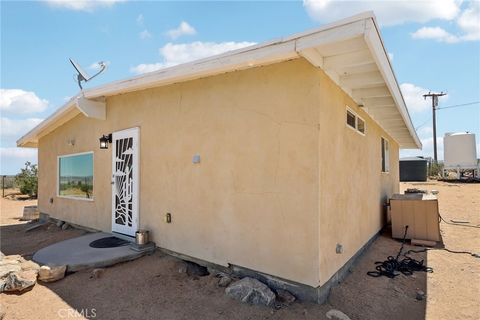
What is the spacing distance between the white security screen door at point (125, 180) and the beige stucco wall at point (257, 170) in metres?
0.25

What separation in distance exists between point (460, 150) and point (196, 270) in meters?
25.3

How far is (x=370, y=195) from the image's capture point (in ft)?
22.2

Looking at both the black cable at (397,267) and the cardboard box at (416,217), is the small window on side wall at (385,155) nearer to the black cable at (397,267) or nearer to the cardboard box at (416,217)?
the cardboard box at (416,217)

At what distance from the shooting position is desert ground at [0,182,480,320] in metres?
3.50

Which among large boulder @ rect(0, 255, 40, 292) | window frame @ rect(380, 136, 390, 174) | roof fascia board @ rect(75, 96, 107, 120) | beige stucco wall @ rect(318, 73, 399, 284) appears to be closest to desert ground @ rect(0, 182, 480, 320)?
large boulder @ rect(0, 255, 40, 292)

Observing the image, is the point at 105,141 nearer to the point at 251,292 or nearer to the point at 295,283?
the point at 251,292

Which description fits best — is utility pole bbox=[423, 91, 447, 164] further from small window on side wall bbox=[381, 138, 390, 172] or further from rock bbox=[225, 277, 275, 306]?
rock bbox=[225, 277, 275, 306]

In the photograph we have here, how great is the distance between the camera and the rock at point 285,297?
12.0 ft

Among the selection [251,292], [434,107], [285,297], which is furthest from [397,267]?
[434,107]

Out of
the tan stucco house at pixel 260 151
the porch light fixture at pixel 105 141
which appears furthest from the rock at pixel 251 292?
the porch light fixture at pixel 105 141

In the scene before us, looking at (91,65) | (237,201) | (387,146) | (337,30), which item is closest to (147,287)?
(237,201)

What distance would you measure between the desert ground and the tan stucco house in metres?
0.38

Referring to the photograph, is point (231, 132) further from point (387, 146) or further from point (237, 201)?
point (387, 146)

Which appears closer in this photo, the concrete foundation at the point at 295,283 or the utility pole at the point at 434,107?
the concrete foundation at the point at 295,283
